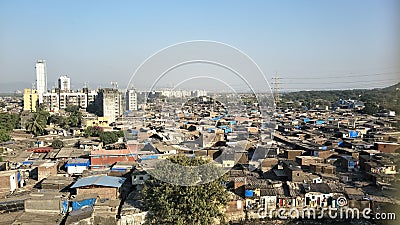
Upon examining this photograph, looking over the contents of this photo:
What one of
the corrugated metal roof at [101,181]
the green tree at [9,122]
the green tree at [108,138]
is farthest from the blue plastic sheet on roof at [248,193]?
the green tree at [9,122]

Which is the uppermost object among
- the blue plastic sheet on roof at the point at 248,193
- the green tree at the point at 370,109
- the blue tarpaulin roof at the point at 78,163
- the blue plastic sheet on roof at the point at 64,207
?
the green tree at the point at 370,109

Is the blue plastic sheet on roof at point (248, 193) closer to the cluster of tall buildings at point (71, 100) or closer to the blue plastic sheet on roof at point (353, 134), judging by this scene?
the blue plastic sheet on roof at point (353, 134)

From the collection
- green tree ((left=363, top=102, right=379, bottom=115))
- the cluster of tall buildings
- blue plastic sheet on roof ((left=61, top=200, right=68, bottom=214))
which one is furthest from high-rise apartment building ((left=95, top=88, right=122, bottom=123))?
green tree ((left=363, top=102, right=379, bottom=115))

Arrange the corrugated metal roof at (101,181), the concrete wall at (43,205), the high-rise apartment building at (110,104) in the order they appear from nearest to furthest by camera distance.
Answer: the concrete wall at (43,205) → the corrugated metal roof at (101,181) → the high-rise apartment building at (110,104)

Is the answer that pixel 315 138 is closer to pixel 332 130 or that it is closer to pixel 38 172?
pixel 332 130

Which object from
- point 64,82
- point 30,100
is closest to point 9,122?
point 30,100

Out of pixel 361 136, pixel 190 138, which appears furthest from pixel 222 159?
pixel 361 136
